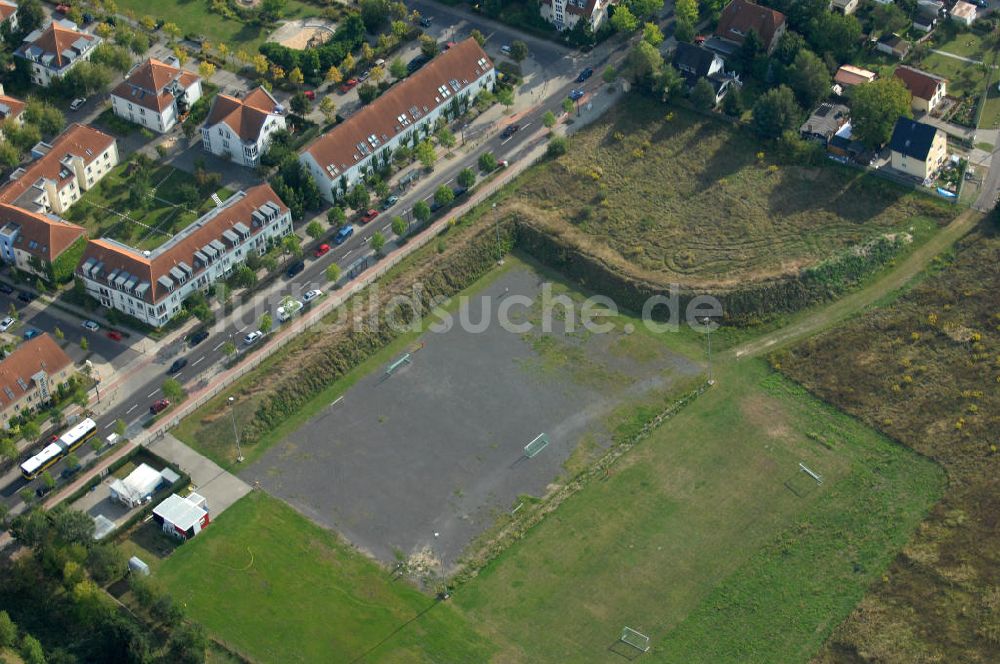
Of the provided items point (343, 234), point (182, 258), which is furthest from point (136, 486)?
point (343, 234)

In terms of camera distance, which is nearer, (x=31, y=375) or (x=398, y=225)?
(x=31, y=375)

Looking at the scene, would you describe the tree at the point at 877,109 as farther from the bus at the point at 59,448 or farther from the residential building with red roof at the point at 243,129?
the bus at the point at 59,448

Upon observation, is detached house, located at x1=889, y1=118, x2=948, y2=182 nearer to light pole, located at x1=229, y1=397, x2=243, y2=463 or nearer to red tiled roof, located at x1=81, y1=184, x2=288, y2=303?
red tiled roof, located at x1=81, y1=184, x2=288, y2=303

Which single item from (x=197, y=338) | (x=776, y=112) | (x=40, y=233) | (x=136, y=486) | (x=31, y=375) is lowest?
(x=136, y=486)

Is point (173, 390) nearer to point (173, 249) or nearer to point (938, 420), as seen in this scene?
point (173, 249)

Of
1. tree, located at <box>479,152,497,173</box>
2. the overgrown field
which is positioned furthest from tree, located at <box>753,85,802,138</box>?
tree, located at <box>479,152,497,173</box>

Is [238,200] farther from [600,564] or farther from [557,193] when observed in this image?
[600,564]

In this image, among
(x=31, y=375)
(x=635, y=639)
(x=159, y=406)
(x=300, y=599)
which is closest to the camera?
(x=635, y=639)
